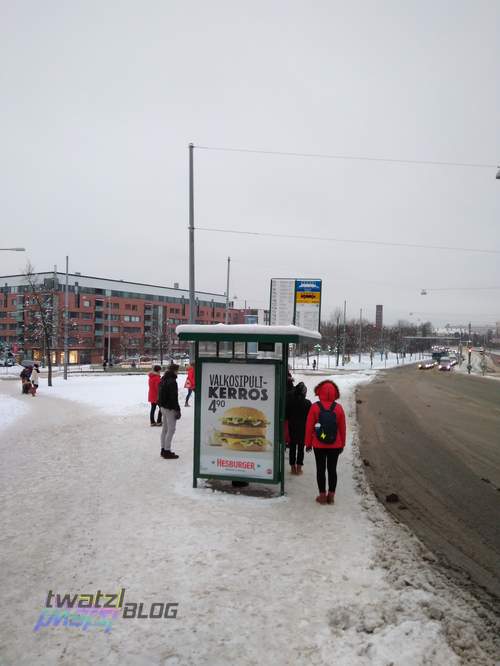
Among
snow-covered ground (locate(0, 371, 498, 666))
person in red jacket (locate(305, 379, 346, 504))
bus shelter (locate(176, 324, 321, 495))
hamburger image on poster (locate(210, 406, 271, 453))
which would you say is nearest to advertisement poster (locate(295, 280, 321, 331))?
snow-covered ground (locate(0, 371, 498, 666))

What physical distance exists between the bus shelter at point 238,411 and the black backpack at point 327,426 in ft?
2.04

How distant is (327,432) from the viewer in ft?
21.1

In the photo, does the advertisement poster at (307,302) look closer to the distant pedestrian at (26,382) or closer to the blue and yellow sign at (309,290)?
the blue and yellow sign at (309,290)

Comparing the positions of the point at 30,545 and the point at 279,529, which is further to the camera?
the point at 279,529

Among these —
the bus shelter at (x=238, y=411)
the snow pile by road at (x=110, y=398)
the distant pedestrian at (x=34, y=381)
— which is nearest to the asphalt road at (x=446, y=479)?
the bus shelter at (x=238, y=411)

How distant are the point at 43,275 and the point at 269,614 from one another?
86.5m

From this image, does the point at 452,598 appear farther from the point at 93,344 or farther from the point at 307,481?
the point at 93,344

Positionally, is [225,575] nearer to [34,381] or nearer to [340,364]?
[34,381]

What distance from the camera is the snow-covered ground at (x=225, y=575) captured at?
343 cm

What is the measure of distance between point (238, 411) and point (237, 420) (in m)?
0.14

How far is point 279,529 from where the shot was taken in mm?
5633

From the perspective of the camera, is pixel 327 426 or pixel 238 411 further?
pixel 238 411


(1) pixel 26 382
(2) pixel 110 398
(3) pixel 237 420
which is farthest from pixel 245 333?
(1) pixel 26 382

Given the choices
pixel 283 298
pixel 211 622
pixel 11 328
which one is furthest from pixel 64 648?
pixel 11 328
